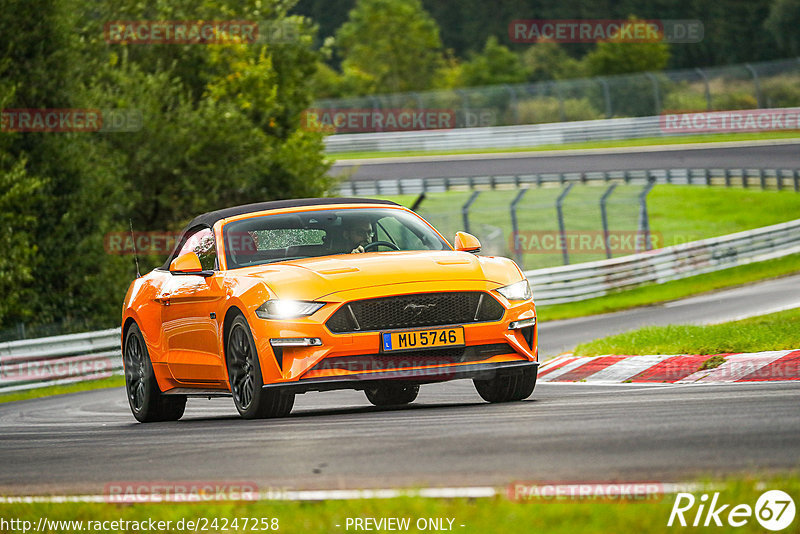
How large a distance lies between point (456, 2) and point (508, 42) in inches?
323

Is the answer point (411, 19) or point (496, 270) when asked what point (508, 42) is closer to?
point (411, 19)

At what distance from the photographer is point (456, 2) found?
117 meters

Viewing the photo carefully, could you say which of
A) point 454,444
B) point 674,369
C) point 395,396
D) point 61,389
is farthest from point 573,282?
point 454,444

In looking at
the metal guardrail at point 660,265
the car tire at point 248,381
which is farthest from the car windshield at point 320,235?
the metal guardrail at point 660,265

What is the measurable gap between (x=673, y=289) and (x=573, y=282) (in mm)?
2429

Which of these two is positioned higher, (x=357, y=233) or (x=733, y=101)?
(x=357, y=233)

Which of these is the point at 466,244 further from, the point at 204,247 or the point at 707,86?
the point at 707,86

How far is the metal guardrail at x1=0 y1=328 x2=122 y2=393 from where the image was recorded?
20953 millimetres

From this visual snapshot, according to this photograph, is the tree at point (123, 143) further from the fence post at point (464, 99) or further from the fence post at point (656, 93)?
the fence post at point (656, 93)

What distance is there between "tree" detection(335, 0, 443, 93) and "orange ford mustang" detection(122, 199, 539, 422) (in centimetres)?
8260

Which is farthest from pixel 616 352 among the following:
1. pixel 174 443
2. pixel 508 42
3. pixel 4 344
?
pixel 508 42

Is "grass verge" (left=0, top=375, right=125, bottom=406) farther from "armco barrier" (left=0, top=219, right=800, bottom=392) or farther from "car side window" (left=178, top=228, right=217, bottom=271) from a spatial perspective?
"car side window" (left=178, top=228, right=217, bottom=271)

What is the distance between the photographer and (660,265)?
1218 inches

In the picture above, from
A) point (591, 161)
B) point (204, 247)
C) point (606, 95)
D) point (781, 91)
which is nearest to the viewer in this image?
point (204, 247)
